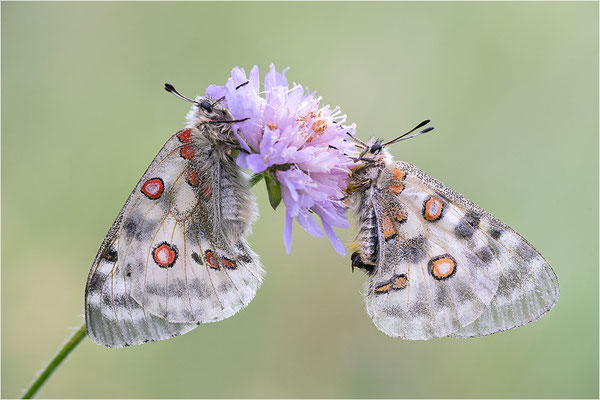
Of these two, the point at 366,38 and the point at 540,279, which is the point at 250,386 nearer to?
the point at 540,279

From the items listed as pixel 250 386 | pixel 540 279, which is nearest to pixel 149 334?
pixel 540 279

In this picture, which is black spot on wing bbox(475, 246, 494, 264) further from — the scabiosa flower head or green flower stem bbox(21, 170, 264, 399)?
green flower stem bbox(21, 170, 264, 399)

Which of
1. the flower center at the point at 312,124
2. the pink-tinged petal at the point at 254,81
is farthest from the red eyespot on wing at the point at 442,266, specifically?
the pink-tinged petal at the point at 254,81

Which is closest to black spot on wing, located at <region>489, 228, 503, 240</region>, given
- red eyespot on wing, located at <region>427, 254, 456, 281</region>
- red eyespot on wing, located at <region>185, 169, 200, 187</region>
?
red eyespot on wing, located at <region>427, 254, 456, 281</region>

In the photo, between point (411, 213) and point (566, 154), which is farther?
point (566, 154)

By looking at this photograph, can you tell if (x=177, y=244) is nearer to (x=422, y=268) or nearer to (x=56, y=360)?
(x=56, y=360)

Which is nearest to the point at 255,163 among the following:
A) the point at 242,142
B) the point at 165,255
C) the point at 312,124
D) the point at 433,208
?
the point at 242,142
